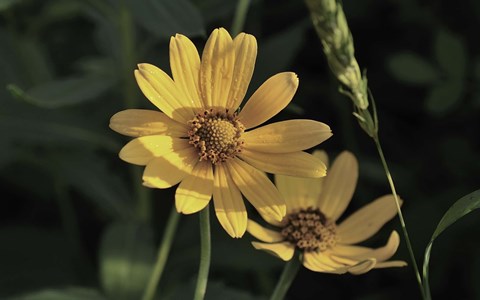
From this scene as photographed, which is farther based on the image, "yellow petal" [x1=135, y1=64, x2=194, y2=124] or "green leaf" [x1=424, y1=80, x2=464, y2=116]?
"green leaf" [x1=424, y1=80, x2=464, y2=116]

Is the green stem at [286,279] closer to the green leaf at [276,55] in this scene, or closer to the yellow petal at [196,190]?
the yellow petal at [196,190]

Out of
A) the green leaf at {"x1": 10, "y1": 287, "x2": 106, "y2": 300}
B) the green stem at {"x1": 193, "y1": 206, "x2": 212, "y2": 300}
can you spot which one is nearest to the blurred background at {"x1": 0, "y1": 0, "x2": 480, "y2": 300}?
the green leaf at {"x1": 10, "y1": 287, "x2": 106, "y2": 300}

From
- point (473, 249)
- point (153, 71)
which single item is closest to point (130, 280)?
point (153, 71)

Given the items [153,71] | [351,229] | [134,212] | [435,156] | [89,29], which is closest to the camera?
[153,71]

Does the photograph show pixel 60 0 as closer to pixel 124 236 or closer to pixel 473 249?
pixel 124 236

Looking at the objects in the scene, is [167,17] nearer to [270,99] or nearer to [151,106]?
[151,106]

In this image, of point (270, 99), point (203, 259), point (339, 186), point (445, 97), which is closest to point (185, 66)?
point (270, 99)

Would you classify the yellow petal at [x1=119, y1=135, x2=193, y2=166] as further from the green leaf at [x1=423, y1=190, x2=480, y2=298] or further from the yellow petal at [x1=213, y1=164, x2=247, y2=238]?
the green leaf at [x1=423, y1=190, x2=480, y2=298]
